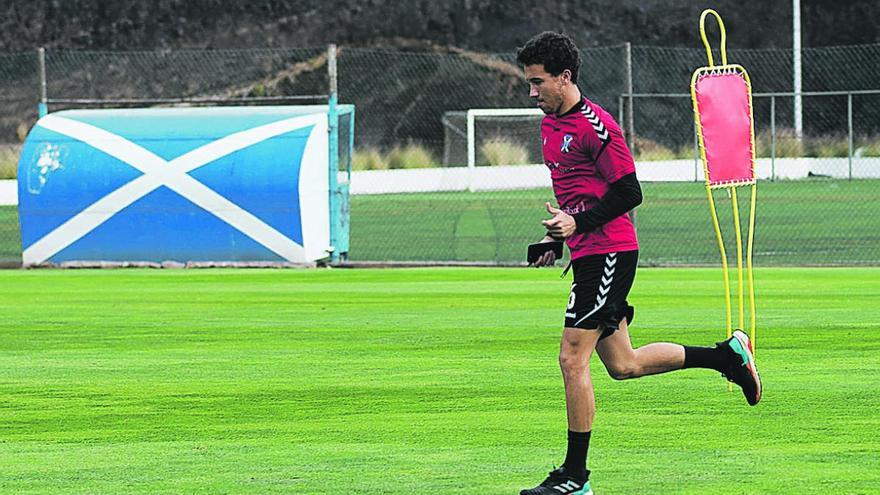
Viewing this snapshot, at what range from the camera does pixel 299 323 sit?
13.1 metres

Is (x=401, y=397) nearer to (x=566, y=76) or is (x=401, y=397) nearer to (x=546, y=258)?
(x=546, y=258)

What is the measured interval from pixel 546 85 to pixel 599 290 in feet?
2.82

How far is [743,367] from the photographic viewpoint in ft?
25.8

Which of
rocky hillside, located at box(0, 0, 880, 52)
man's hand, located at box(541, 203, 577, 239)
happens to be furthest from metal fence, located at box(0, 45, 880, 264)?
man's hand, located at box(541, 203, 577, 239)

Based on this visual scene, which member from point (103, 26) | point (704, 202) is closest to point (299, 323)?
point (704, 202)

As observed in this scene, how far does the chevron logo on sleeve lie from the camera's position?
6.73 m

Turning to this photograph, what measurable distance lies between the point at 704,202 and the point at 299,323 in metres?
20.0

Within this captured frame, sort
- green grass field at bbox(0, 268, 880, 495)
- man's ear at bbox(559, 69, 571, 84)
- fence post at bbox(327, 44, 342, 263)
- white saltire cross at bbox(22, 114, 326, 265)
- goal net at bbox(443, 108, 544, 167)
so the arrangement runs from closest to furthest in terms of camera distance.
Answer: man's ear at bbox(559, 69, 571, 84) → green grass field at bbox(0, 268, 880, 495) → white saltire cross at bbox(22, 114, 326, 265) → fence post at bbox(327, 44, 342, 263) → goal net at bbox(443, 108, 544, 167)

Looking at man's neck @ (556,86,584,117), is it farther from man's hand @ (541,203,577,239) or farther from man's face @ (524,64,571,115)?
man's hand @ (541,203,577,239)

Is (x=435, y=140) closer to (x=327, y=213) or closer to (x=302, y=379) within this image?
(x=327, y=213)

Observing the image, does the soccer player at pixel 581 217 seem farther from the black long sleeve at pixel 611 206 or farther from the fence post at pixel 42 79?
the fence post at pixel 42 79

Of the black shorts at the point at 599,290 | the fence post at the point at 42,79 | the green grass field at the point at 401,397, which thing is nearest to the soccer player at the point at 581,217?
the black shorts at the point at 599,290

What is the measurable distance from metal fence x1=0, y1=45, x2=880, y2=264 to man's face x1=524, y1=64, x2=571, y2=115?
11.7 metres

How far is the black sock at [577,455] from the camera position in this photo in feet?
21.7
